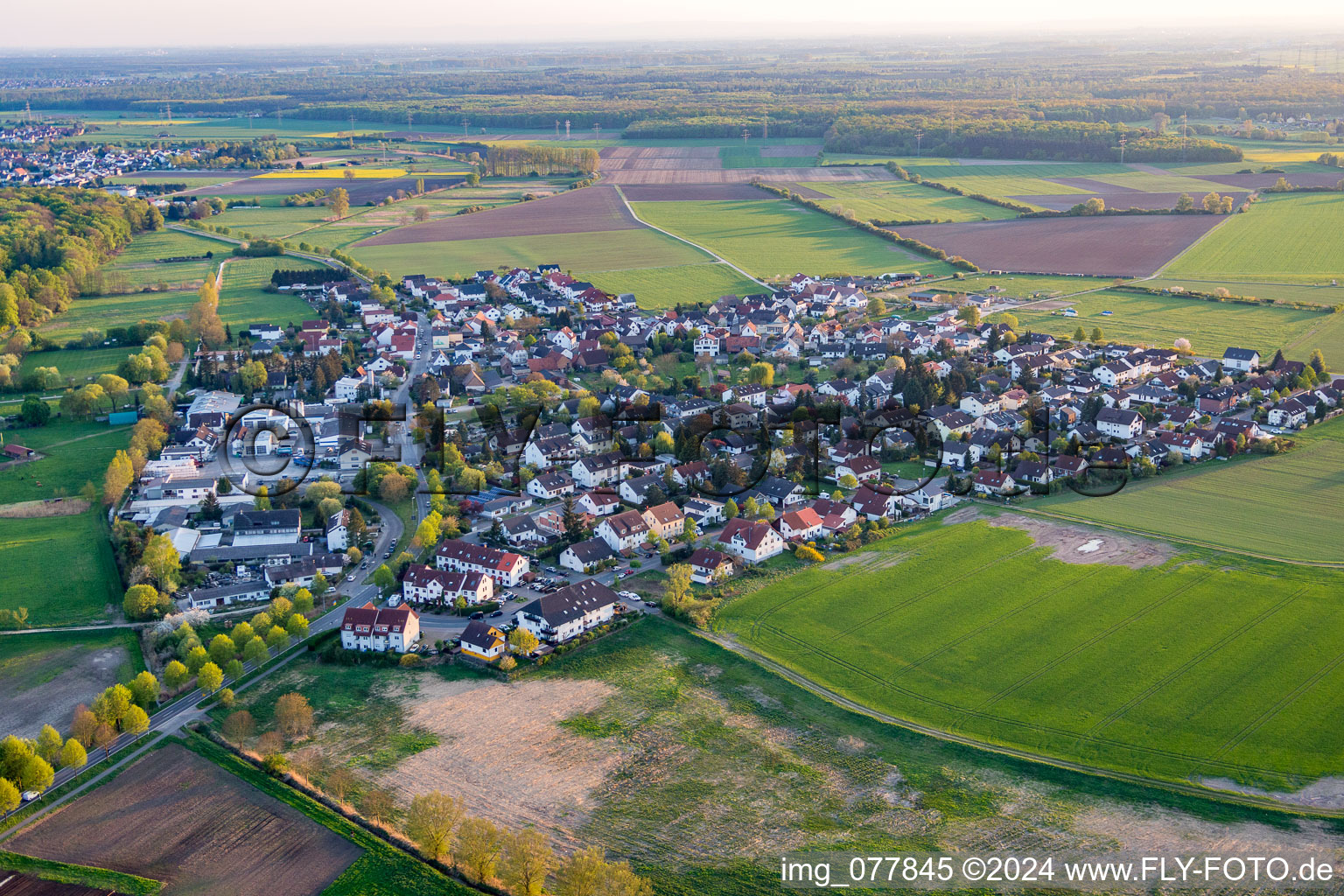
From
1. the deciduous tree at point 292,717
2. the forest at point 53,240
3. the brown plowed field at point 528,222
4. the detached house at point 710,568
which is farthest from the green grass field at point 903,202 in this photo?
the deciduous tree at point 292,717

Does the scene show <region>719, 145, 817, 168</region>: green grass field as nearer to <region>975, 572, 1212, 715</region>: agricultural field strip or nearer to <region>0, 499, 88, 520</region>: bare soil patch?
<region>0, 499, 88, 520</region>: bare soil patch

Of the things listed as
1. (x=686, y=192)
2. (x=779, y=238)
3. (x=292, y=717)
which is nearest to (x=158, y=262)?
(x=779, y=238)

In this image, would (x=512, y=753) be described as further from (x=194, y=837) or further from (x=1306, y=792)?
(x=1306, y=792)

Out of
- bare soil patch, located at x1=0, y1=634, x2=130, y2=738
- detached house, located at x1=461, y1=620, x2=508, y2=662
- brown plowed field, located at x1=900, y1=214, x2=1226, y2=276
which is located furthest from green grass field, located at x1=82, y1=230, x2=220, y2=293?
detached house, located at x1=461, y1=620, x2=508, y2=662

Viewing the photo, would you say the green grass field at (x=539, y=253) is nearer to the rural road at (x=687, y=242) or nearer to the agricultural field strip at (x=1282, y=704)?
the rural road at (x=687, y=242)

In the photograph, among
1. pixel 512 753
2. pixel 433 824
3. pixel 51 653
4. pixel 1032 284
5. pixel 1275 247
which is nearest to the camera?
pixel 433 824

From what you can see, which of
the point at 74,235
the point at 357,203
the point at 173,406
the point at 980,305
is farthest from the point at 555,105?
the point at 173,406
